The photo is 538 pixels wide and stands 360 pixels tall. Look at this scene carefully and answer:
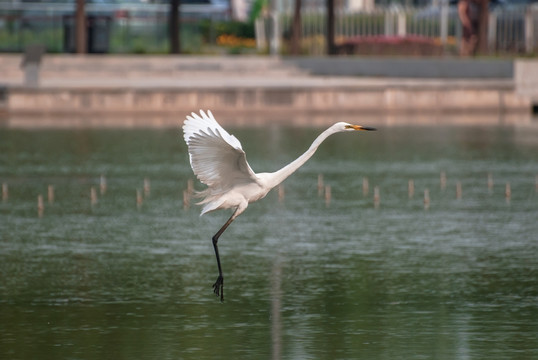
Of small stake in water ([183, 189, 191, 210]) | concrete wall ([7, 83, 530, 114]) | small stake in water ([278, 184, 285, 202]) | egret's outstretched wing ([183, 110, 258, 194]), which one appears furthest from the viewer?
concrete wall ([7, 83, 530, 114])

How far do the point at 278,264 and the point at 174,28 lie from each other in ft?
99.8

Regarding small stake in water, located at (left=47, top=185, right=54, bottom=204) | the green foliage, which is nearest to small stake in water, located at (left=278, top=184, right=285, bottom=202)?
small stake in water, located at (left=47, top=185, right=54, bottom=204)

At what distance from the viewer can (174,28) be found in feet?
151

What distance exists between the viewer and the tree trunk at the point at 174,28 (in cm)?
4550

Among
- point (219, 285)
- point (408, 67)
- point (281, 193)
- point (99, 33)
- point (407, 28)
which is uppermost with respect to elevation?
point (99, 33)

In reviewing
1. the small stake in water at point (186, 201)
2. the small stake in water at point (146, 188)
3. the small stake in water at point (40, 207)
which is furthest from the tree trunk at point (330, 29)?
the small stake in water at point (40, 207)

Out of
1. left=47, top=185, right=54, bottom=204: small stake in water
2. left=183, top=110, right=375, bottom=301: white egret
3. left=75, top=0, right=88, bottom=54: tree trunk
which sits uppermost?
left=75, top=0, right=88, bottom=54: tree trunk

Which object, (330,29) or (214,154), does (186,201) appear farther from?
(330,29)

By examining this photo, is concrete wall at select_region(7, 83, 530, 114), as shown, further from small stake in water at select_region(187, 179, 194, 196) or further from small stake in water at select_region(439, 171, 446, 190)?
small stake in water at select_region(439, 171, 446, 190)

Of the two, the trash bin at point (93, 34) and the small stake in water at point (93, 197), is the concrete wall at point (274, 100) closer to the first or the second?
the trash bin at point (93, 34)

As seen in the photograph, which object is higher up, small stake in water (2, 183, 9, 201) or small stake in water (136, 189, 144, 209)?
small stake in water (2, 183, 9, 201)

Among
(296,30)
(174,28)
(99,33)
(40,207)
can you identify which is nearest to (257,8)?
(296,30)

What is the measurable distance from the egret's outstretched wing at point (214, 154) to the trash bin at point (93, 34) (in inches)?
1404

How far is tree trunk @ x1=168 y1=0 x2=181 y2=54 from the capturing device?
45.5 m
